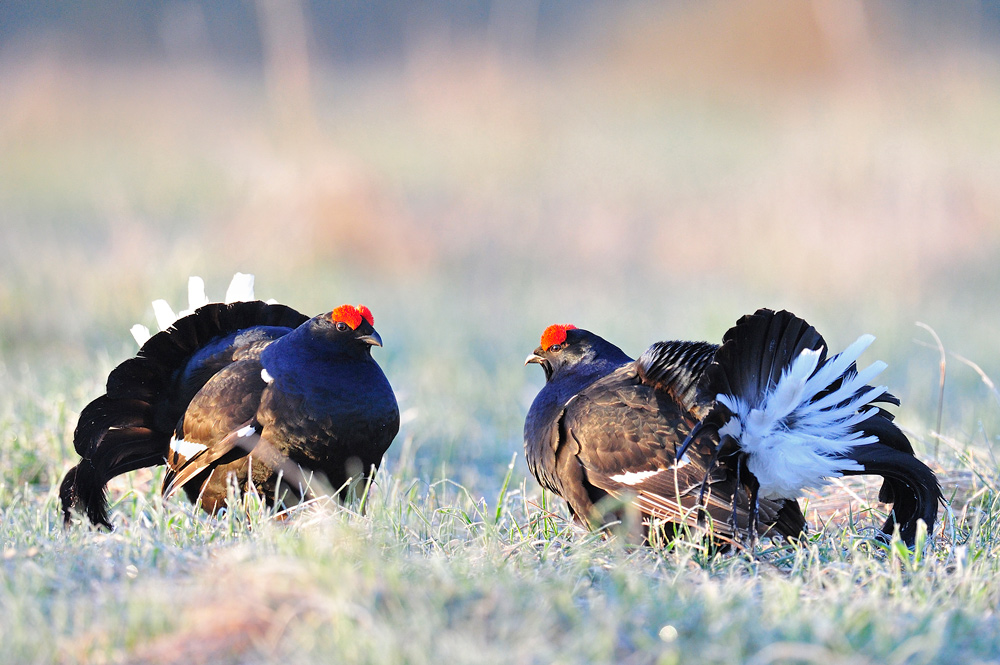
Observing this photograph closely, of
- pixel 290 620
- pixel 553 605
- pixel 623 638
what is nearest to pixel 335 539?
pixel 290 620

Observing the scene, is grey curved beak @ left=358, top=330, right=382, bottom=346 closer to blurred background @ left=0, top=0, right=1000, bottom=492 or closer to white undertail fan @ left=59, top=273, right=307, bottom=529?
white undertail fan @ left=59, top=273, right=307, bottom=529

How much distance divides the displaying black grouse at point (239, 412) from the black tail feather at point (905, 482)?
1.47m

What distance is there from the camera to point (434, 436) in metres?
4.93

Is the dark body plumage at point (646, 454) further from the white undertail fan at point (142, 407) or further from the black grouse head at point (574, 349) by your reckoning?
the white undertail fan at point (142, 407)

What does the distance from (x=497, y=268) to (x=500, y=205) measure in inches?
46.2

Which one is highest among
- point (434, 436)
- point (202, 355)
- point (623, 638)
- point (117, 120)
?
point (117, 120)

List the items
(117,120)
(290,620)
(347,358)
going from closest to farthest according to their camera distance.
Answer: (290,620)
(347,358)
(117,120)

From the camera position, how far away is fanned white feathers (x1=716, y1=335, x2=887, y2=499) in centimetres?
284

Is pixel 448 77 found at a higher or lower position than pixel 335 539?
higher

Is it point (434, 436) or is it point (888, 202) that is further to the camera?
point (888, 202)

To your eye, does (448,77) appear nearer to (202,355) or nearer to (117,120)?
(117,120)

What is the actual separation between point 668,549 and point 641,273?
6.58 meters

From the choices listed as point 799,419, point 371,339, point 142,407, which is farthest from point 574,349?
point 142,407

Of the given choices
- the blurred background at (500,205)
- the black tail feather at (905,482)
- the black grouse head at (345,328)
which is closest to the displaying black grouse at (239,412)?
the black grouse head at (345,328)
